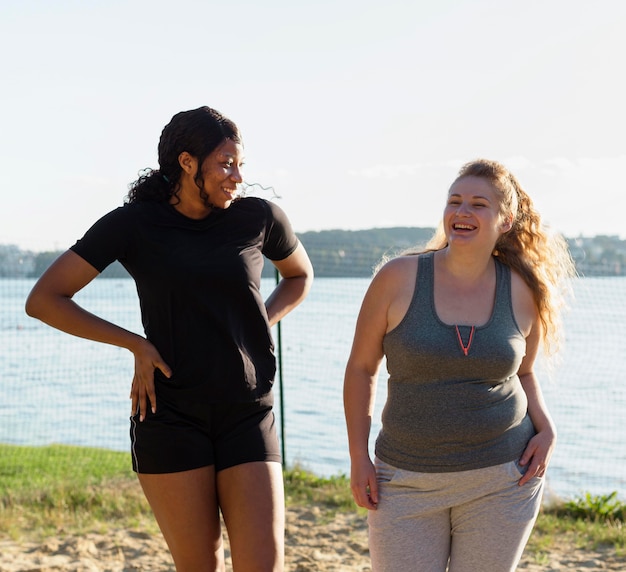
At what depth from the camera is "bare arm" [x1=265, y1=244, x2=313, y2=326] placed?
3.41m

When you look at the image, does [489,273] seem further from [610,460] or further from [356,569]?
[610,460]

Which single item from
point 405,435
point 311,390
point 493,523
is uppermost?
point 405,435

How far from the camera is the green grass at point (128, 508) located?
559cm

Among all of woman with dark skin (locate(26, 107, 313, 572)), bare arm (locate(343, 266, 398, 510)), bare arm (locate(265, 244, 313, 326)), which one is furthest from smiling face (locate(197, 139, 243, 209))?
bare arm (locate(343, 266, 398, 510))

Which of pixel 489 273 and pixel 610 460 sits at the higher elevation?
pixel 489 273

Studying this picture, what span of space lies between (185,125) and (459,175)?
934mm

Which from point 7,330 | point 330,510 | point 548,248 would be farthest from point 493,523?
point 7,330

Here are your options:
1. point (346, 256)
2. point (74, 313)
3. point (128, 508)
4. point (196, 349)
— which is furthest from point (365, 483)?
point (346, 256)

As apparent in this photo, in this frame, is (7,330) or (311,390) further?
(7,330)

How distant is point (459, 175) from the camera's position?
2871mm

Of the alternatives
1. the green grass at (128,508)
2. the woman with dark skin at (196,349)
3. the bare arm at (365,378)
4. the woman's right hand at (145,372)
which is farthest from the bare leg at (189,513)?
the green grass at (128,508)

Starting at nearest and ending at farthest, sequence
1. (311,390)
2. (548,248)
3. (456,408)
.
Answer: (456,408)
(548,248)
(311,390)

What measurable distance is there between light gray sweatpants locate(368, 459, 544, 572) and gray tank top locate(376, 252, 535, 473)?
5cm

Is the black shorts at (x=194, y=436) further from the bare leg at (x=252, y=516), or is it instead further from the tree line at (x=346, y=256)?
the tree line at (x=346, y=256)
